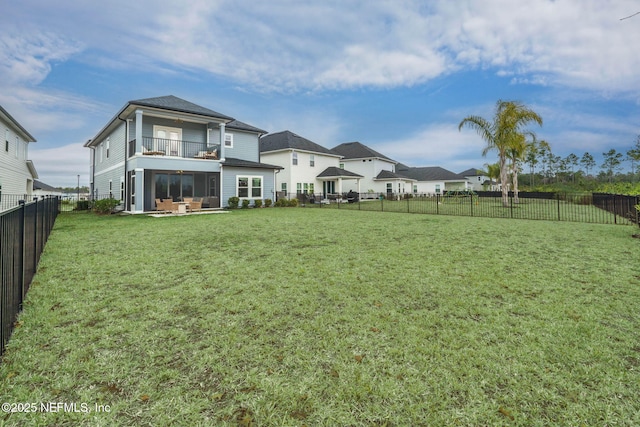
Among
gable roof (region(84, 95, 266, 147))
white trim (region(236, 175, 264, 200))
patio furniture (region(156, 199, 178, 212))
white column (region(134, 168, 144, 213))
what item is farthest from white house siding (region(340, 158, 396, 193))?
white column (region(134, 168, 144, 213))

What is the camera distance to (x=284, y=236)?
350 inches

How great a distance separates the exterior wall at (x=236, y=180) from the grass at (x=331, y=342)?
14.8 meters

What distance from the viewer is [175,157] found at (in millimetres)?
17734

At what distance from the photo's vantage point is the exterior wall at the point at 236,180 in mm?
20391

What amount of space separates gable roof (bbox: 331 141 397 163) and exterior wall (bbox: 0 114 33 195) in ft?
102

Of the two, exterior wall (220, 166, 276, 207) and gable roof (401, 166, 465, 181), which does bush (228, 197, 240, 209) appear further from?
gable roof (401, 166, 465, 181)

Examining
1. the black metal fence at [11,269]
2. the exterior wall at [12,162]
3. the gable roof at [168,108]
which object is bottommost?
the black metal fence at [11,269]

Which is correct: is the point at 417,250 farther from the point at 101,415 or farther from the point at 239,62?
the point at 239,62

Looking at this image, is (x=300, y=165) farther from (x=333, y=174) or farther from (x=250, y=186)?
(x=250, y=186)

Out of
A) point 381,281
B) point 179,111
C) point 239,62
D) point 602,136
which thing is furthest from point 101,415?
point 602,136

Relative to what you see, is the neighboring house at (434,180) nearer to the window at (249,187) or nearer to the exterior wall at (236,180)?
the exterior wall at (236,180)

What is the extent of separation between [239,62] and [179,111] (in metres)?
11.8

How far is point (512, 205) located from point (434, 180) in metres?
28.5

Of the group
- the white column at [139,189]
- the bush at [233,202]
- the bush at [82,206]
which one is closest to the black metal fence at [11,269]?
the white column at [139,189]
